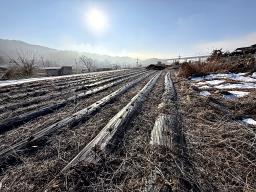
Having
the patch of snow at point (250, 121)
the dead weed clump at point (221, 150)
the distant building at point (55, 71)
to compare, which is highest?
the dead weed clump at point (221, 150)

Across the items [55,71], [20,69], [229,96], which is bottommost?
[55,71]

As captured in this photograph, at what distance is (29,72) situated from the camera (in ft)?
44.4

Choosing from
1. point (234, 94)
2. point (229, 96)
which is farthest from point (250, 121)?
point (234, 94)

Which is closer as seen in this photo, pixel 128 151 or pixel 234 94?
pixel 128 151

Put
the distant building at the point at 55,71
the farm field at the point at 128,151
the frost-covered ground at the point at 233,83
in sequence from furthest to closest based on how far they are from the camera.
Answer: the distant building at the point at 55,71, the frost-covered ground at the point at 233,83, the farm field at the point at 128,151

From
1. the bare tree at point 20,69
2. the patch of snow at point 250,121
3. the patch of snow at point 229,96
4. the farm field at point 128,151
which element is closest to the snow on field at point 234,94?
the patch of snow at point 229,96

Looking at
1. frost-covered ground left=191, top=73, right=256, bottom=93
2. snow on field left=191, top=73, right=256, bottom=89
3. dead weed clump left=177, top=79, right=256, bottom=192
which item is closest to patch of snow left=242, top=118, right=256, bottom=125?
dead weed clump left=177, top=79, right=256, bottom=192

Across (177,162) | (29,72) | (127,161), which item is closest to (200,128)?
(177,162)

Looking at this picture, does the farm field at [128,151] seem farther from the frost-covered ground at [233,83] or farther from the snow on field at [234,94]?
the frost-covered ground at [233,83]

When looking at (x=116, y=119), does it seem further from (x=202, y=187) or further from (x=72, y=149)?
(x=202, y=187)

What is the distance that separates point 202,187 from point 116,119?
4.89ft

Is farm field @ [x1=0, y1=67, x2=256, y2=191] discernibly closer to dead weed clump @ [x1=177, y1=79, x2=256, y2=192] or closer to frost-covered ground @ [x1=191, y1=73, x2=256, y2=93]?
dead weed clump @ [x1=177, y1=79, x2=256, y2=192]

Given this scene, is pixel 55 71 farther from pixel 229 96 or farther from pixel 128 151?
pixel 128 151

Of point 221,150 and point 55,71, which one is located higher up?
point 221,150
